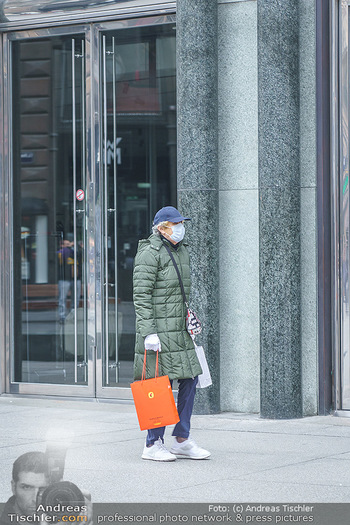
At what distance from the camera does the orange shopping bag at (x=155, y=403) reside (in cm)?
723

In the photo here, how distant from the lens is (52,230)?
39.5ft

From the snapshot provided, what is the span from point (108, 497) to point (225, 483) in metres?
0.82

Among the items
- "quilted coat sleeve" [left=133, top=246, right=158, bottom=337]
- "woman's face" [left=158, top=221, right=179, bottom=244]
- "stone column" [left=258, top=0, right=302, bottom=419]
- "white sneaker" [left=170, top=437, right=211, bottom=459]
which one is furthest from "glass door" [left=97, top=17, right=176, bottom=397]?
"quilted coat sleeve" [left=133, top=246, right=158, bottom=337]

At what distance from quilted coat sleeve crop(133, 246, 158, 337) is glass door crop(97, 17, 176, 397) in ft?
11.9

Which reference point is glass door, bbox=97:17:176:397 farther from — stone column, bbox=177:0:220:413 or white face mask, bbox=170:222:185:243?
white face mask, bbox=170:222:185:243

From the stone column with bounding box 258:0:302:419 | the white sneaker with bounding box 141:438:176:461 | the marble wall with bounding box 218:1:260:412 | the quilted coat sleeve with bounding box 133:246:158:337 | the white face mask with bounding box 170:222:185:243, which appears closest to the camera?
the quilted coat sleeve with bounding box 133:246:158:337

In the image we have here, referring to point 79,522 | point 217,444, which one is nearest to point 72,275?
point 217,444

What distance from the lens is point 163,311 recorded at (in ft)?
24.5

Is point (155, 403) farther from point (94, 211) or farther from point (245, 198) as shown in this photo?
point (94, 211)

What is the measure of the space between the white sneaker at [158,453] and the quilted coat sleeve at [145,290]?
33.3 inches

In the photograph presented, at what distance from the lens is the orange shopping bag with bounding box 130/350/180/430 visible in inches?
285

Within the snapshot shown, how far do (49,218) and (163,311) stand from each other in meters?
5.08

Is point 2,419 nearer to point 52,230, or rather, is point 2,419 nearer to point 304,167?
point 52,230

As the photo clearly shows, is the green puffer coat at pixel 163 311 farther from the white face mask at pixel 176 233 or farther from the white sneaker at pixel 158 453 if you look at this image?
the white sneaker at pixel 158 453
